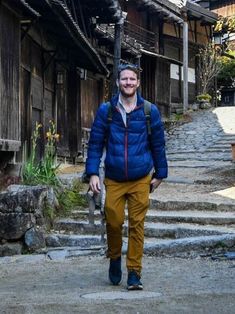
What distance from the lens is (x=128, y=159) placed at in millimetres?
4566

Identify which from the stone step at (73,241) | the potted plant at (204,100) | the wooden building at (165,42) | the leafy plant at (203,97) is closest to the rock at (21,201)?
the stone step at (73,241)

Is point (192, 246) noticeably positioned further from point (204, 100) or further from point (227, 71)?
point (227, 71)

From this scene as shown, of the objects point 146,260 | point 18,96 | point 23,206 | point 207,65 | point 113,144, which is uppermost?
point 207,65

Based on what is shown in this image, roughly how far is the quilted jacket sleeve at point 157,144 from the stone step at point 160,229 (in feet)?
7.95

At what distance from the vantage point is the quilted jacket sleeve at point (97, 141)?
4648 mm

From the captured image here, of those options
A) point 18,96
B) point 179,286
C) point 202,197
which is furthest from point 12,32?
point 179,286

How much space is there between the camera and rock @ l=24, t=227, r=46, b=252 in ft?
22.2

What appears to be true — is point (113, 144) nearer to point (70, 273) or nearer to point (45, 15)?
point (70, 273)

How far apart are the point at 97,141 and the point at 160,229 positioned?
108 inches

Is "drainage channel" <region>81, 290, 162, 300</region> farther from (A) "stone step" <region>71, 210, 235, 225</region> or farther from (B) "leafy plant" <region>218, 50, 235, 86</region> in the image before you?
(B) "leafy plant" <region>218, 50, 235, 86</region>

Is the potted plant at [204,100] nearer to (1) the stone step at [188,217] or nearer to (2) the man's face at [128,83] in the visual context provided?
(1) the stone step at [188,217]

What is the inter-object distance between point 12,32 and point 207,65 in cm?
2154

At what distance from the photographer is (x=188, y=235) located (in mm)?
6969

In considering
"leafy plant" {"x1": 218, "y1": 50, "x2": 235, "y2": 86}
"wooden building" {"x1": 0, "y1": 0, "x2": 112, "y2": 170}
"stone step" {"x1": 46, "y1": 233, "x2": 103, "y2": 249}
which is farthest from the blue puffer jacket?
"leafy plant" {"x1": 218, "y1": 50, "x2": 235, "y2": 86}
